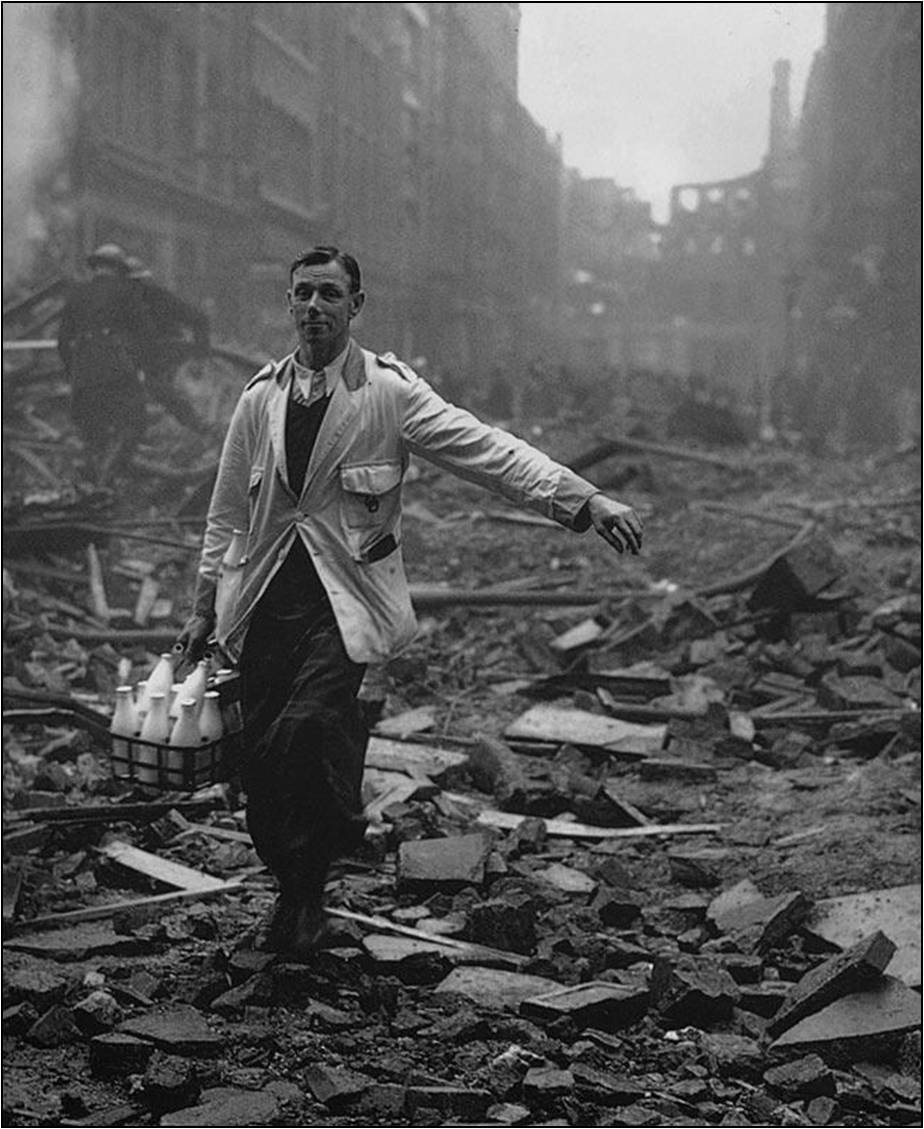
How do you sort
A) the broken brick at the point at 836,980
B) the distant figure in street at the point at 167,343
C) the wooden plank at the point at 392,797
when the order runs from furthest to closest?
the distant figure in street at the point at 167,343, the wooden plank at the point at 392,797, the broken brick at the point at 836,980

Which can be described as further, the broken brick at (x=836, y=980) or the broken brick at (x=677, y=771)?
the broken brick at (x=677, y=771)

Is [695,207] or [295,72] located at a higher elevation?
[695,207]

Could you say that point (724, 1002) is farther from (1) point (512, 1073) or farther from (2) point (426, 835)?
(2) point (426, 835)

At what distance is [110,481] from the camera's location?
44.4ft

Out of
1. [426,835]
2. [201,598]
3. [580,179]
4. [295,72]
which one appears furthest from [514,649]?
[580,179]

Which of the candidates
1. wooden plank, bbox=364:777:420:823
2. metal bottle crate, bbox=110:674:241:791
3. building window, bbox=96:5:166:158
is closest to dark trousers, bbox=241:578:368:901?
metal bottle crate, bbox=110:674:241:791

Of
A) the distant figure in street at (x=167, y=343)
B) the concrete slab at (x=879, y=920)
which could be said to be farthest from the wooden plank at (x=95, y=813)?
the distant figure in street at (x=167, y=343)

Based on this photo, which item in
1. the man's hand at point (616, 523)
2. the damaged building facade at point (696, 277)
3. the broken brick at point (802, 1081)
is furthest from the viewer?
the damaged building facade at point (696, 277)

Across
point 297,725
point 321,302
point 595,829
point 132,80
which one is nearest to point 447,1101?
point 297,725

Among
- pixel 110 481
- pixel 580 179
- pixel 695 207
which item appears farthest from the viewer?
pixel 695 207

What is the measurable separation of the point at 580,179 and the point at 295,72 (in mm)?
21991

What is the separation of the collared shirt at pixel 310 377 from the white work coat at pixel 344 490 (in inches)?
0.8

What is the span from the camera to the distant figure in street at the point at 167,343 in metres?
12.5

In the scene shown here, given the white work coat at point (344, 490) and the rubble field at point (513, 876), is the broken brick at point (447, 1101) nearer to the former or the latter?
the rubble field at point (513, 876)
